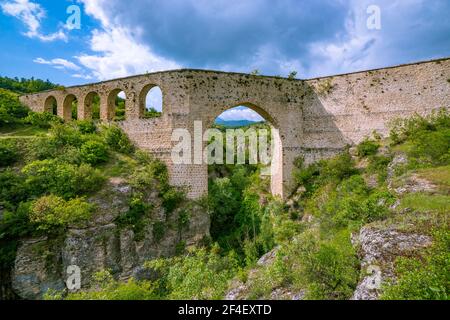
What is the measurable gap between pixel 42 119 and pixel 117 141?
6.57m

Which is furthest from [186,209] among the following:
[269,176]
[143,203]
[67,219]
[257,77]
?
[257,77]

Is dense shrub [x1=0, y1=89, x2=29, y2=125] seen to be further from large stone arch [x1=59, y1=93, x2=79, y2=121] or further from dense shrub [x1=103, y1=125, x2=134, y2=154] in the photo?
dense shrub [x1=103, y1=125, x2=134, y2=154]

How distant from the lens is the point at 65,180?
12.0m

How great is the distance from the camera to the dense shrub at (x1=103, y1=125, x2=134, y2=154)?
15.4 m

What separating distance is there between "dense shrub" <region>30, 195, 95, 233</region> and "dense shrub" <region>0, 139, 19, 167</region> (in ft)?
11.8

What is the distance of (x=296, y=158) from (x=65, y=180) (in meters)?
11.9

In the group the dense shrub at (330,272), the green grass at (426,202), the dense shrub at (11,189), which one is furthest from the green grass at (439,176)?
the dense shrub at (11,189)

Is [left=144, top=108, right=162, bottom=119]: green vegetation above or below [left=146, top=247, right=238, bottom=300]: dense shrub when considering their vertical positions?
above

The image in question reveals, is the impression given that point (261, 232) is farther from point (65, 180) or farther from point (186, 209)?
point (65, 180)

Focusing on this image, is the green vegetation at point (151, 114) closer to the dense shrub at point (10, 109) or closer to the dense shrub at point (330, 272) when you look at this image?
the dense shrub at point (10, 109)

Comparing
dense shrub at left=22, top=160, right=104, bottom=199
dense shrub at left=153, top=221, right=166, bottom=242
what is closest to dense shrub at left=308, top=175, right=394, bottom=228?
dense shrub at left=153, top=221, right=166, bottom=242

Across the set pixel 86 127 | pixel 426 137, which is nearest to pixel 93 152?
pixel 86 127

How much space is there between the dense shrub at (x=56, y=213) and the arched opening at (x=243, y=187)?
6026 mm
